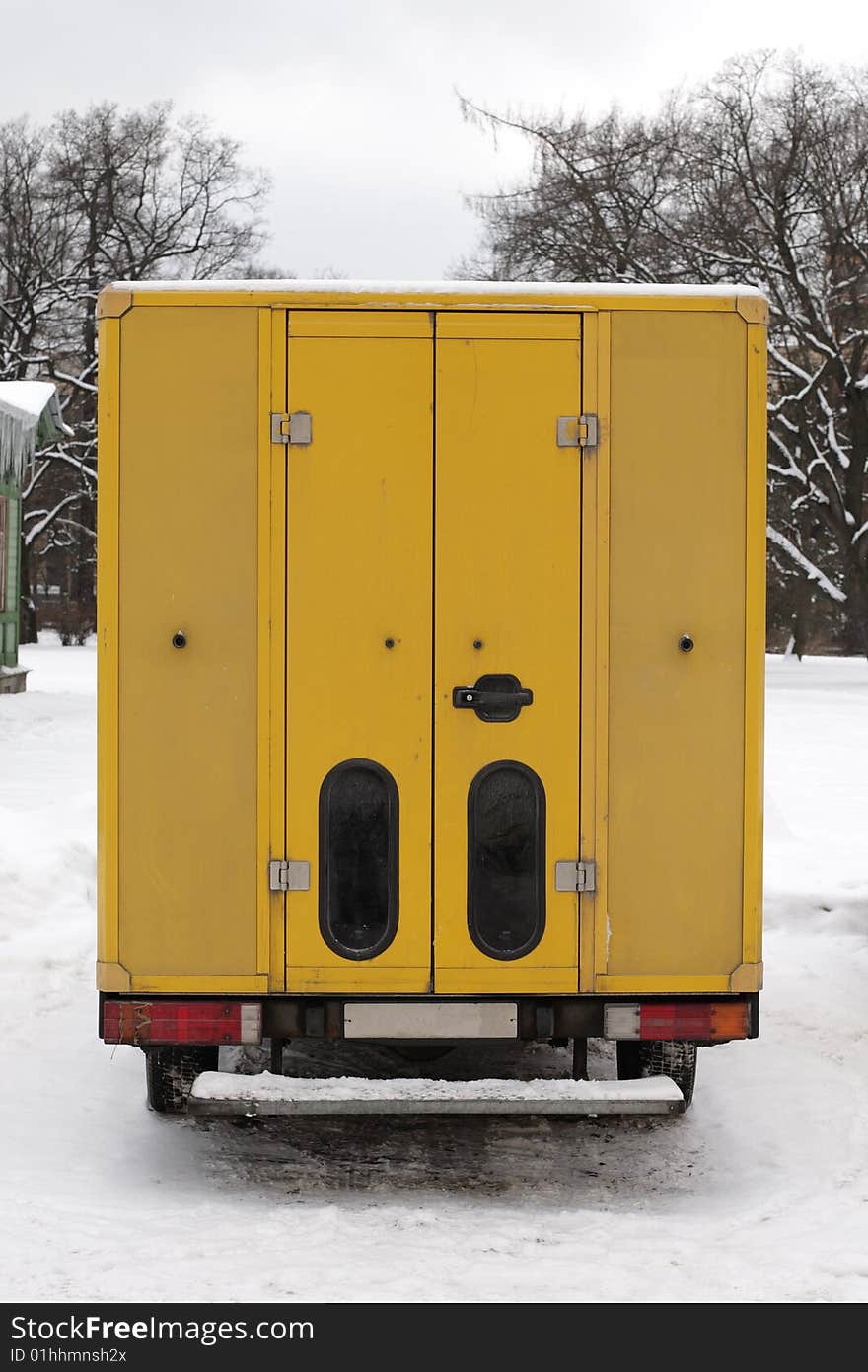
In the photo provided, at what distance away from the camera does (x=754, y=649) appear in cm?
474

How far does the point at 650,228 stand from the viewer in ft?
95.3

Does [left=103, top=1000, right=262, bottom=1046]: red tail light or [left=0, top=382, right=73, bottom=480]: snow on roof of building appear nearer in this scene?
[left=103, top=1000, right=262, bottom=1046]: red tail light

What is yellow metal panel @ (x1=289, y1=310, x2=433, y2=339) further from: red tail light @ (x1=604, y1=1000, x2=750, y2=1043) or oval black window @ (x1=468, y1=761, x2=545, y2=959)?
red tail light @ (x1=604, y1=1000, x2=750, y2=1043)

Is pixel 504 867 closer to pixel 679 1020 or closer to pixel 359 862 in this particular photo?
pixel 359 862

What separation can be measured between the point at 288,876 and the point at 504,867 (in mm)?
670

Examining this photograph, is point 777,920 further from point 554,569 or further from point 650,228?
point 650,228

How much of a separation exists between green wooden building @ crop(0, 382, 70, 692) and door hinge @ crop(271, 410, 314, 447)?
1856cm

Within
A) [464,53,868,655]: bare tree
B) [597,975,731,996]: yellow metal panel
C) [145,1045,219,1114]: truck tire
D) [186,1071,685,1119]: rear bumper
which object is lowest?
[145,1045,219,1114]: truck tire

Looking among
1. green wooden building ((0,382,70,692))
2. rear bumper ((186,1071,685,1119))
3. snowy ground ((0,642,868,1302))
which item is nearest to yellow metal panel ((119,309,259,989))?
rear bumper ((186,1071,685,1119))

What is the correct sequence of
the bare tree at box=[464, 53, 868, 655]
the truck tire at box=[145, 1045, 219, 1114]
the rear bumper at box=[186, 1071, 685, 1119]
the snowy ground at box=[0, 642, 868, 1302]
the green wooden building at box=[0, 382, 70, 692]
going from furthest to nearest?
the bare tree at box=[464, 53, 868, 655] → the green wooden building at box=[0, 382, 70, 692] → the truck tire at box=[145, 1045, 219, 1114] → the rear bumper at box=[186, 1071, 685, 1119] → the snowy ground at box=[0, 642, 868, 1302]

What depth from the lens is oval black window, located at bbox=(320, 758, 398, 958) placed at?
4699 mm

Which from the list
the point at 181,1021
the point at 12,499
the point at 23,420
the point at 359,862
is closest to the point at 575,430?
the point at 359,862
